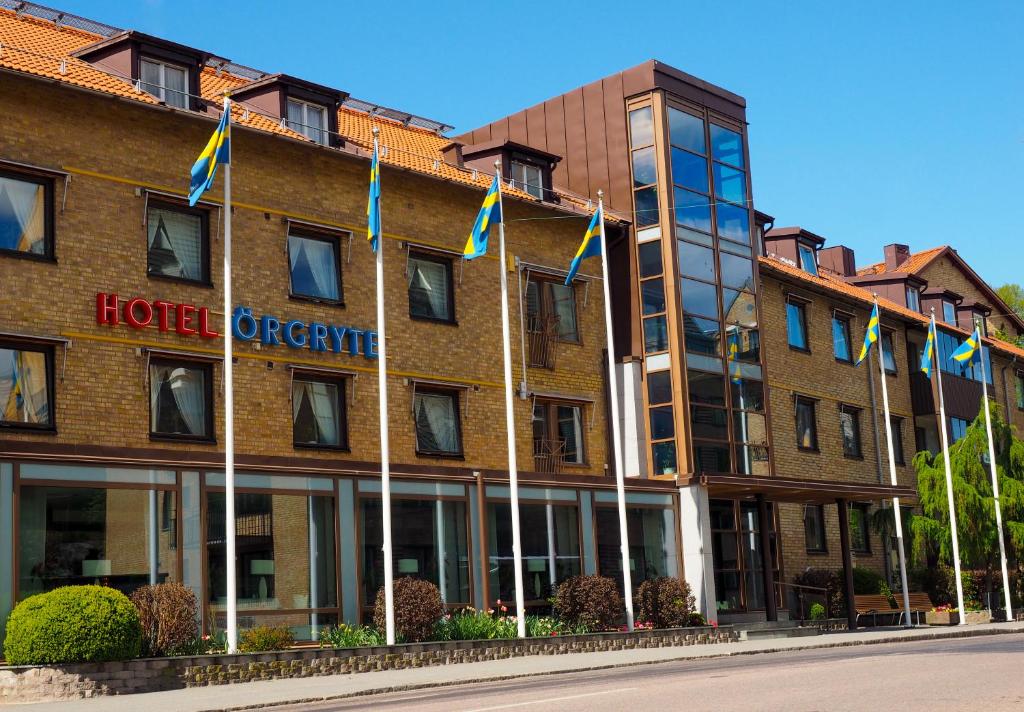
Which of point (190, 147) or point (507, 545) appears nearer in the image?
point (190, 147)

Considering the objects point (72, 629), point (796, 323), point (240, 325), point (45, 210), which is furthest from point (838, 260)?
point (72, 629)

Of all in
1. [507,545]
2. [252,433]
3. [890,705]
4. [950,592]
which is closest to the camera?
[890,705]

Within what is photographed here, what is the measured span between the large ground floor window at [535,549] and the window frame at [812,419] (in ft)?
39.7

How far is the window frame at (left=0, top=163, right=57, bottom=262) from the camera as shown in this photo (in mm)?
23312

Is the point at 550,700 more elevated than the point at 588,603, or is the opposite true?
the point at 588,603

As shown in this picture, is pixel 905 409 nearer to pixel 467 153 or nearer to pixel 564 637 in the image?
pixel 467 153

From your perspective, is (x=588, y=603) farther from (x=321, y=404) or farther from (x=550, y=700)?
(x=550, y=700)

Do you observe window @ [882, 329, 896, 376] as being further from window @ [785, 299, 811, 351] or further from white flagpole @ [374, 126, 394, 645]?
white flagpole @ [374, 126, 394, 645]

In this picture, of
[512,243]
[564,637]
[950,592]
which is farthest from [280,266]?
[950,592]

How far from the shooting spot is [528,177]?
34656mm

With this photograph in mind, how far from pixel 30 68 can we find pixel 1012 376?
144 feet

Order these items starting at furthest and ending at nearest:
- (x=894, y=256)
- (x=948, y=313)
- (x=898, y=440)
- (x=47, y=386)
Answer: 1. (x=894, y=256)
2. (x=948, y=313)
3. (x=898, y=440)
4. (x=47, y=386)

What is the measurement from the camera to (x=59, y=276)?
23609mm

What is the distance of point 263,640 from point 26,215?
27.5 ft
